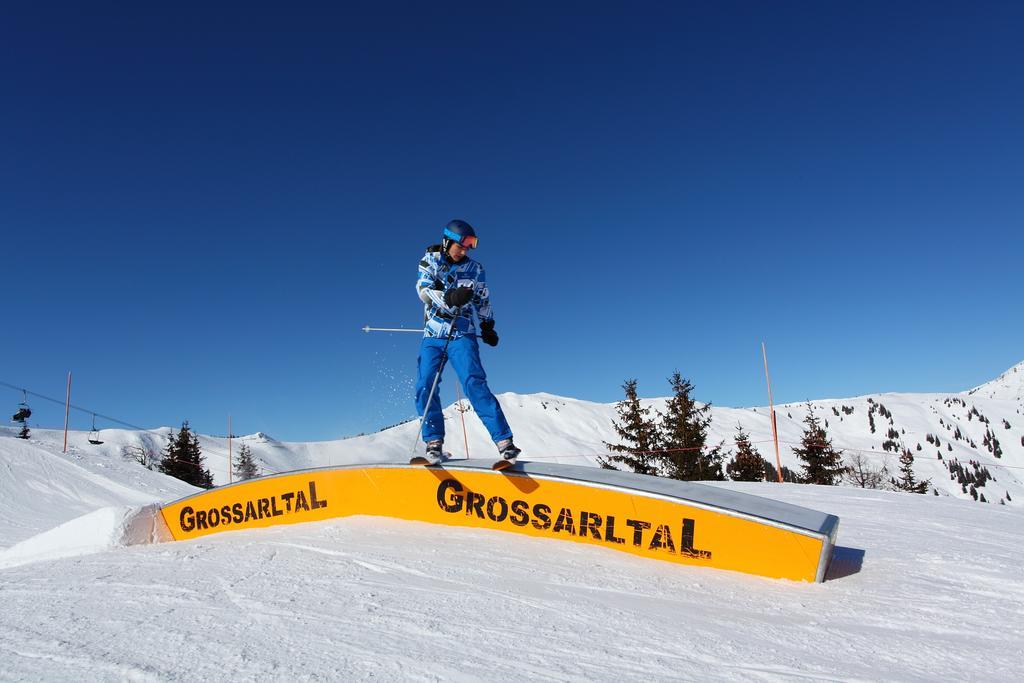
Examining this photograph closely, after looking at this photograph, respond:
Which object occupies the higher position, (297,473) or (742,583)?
(297,473)

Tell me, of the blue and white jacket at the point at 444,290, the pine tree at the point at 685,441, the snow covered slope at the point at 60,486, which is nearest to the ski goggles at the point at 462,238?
the blue and white jacket at the point at 444,290

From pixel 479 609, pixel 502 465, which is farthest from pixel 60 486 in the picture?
pixel 479 609

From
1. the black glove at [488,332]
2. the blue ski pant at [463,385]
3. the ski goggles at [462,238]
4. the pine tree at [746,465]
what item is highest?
the ski goggles at [462,238]

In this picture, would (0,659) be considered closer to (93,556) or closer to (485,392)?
(93,556)

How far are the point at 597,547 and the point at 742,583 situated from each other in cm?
93

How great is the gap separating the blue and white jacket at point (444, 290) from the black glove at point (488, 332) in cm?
4

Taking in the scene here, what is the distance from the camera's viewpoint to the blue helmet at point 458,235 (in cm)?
468

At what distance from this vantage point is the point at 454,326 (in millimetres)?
4602

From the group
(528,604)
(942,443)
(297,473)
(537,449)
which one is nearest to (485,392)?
(297,473)

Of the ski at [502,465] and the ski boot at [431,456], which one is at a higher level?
the ski boot at [431,456]

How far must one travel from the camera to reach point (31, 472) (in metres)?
14.1

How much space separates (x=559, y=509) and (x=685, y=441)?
100ft

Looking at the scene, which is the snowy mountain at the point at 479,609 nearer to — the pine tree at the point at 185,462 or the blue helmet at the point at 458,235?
the blue helmet at the point at 458,235

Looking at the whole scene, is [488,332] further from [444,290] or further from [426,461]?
[426,461]
